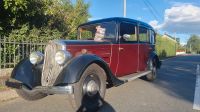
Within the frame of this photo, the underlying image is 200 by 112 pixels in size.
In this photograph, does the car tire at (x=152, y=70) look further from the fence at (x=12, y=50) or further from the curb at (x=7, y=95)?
the curb at (x=7, y=95)

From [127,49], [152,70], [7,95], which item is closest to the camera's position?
[7,95]

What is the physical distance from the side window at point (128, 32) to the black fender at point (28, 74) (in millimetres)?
2485

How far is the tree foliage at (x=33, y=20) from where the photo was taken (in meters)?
11.8

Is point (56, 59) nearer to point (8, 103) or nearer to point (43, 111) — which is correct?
point (43, 111)

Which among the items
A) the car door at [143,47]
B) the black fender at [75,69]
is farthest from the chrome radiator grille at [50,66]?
the car door at [143,47]

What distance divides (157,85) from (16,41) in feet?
16.9

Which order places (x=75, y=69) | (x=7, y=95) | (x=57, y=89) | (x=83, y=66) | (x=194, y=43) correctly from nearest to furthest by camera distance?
(x=57, y=89)
(x=75, y=69)
(x=83, y=66)
(x=7, y=95)
(x=194, y=43)

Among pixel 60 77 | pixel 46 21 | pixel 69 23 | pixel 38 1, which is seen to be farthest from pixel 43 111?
pixel 69 23

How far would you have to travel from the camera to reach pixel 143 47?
10.4 metres

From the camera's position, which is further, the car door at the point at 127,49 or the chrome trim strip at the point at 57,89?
the car door at the point at 127,49

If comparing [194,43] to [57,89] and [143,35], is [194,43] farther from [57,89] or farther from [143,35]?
[57,89]

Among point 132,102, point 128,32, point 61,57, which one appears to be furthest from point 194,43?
point 61,57

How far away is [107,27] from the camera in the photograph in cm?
868

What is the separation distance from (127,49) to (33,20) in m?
5.86
